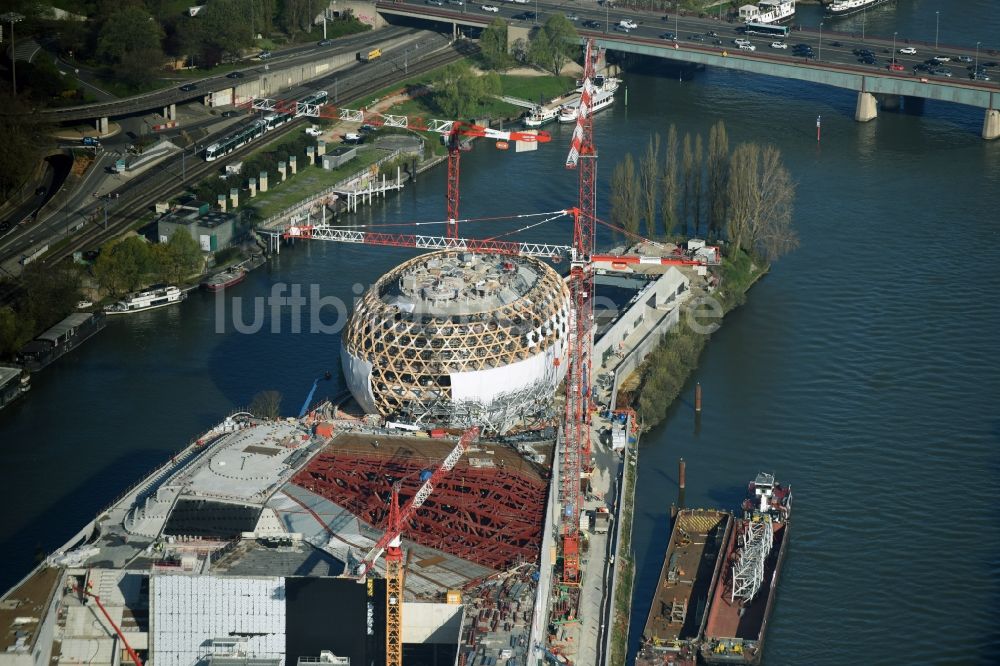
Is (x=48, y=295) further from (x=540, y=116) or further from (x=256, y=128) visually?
(x=540, y=116)

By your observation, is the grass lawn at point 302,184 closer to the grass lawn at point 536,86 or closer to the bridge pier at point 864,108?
the grass lawn at point 536,86

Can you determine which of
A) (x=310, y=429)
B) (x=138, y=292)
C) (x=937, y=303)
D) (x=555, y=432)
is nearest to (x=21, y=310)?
(x=138, y=292)

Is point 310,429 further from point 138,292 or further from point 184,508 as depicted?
point 138,292

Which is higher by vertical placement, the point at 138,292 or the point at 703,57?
the point at 703,57

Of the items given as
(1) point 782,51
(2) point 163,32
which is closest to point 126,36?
(2) point 163,32

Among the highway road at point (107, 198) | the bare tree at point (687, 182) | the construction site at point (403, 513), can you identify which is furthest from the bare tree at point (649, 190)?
the highway road at point (107, 198)
